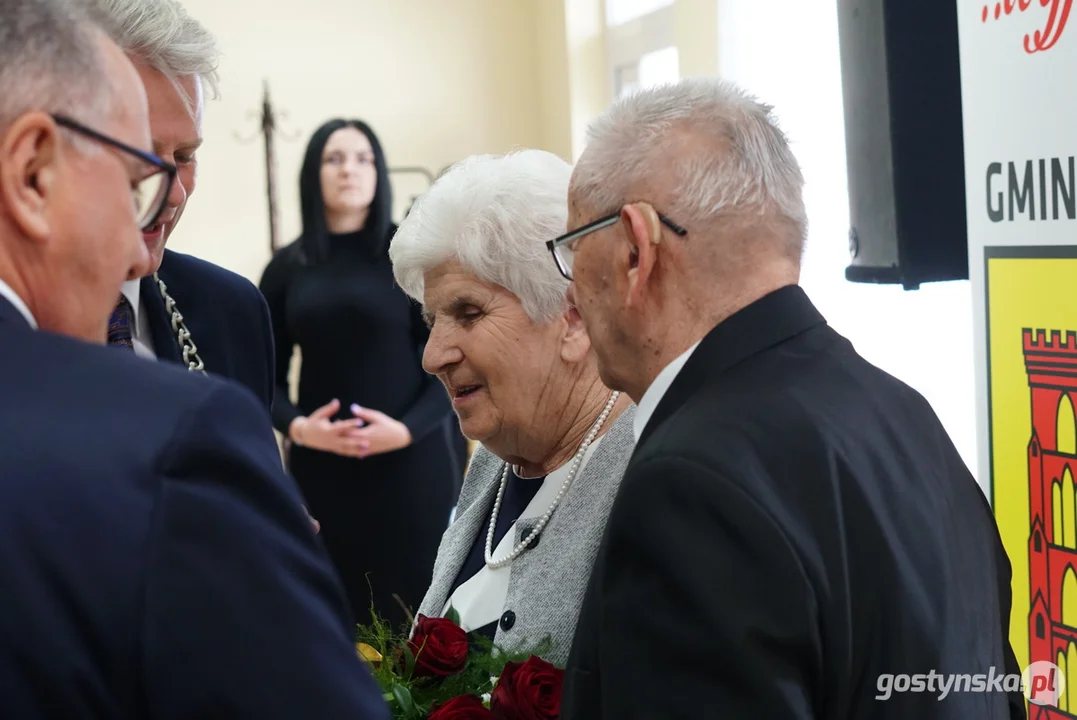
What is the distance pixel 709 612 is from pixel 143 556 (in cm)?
48

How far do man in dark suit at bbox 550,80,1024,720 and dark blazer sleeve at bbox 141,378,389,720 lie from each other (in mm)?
310

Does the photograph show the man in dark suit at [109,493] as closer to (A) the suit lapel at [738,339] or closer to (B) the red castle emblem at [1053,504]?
(A) the suit lapel at [738,339]

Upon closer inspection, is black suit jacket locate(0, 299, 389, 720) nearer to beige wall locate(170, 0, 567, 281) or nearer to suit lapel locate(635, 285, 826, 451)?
suit lapel locate(635, 285, 826, 451)

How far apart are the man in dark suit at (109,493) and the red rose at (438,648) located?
53cm

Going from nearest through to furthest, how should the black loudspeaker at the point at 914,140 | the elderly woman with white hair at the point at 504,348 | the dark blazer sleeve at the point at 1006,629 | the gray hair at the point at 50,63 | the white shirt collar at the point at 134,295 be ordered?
the gray hair at the point at 50,63
the dark blazer sleeve at the point at 1006,629
the white shirt collar at the point at 134,295
the elderly woman with white hair at the point at 504,348
the black loudspeaker at the point at 914,140

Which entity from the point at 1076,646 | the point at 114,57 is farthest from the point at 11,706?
the point at 1076,646

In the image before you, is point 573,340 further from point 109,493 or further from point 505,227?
point 109,493

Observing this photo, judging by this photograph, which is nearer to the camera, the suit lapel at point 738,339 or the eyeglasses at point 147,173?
the eyeglasses at point 147,173

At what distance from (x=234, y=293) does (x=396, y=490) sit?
1.78 metres

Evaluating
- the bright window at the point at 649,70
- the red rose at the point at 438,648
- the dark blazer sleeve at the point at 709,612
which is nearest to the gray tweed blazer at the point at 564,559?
the red rose at the point at 438,648

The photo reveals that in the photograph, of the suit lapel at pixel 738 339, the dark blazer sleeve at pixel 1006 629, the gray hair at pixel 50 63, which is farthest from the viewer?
the dark blazer sleeve at pixel 1006 629

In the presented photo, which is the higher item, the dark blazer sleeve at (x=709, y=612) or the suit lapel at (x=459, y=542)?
the dark blazer sleeve at (x=709, y=612)

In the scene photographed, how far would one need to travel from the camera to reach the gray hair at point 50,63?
2.62ft

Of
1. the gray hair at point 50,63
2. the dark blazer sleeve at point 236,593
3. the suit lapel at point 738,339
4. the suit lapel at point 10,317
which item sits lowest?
the dark blazer sleeve at point 236,593
